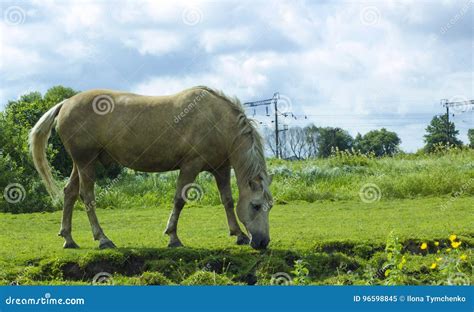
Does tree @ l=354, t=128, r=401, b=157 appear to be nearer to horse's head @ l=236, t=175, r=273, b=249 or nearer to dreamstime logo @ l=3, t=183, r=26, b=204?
dreamstime logo @ l=3, t=183, r=26, b=204

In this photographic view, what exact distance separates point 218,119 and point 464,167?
14626mm

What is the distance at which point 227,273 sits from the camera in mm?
9078

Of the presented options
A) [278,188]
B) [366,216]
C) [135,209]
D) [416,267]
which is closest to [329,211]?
[366,216]

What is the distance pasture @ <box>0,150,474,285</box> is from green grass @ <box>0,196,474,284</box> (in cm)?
2

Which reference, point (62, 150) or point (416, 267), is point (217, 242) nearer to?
point (416, 267)

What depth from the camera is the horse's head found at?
31.3 feet

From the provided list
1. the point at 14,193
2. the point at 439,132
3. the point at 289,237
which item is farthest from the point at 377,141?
the point at 289,237

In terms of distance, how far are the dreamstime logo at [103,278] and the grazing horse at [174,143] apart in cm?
100

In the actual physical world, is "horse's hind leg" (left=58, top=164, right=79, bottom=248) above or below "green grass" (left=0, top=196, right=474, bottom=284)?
above

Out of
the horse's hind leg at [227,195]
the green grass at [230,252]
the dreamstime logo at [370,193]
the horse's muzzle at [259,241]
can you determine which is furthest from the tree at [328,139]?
the horse's muzzle at [259,241]

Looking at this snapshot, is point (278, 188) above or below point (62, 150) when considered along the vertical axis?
below

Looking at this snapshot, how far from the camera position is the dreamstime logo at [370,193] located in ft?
61.4

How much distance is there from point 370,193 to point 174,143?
10.5m

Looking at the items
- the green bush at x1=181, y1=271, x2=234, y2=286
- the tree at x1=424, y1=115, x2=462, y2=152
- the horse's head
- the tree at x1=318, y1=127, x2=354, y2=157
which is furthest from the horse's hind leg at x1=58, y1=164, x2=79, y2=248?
the tree at x1=424, y1=115, x2=462, y2=152
